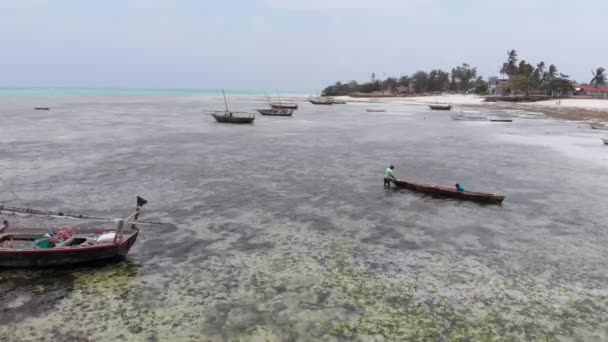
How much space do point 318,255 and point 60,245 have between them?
9195 millimetres

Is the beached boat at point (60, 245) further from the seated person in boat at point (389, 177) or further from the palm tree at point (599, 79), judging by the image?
the palm tree at point (599, 79)

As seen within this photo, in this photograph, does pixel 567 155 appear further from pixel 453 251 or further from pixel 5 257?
pixel 5 257

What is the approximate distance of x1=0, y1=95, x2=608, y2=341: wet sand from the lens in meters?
11.8

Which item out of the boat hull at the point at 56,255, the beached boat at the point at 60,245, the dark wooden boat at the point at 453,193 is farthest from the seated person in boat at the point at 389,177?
the boat hull at the point at 56,255

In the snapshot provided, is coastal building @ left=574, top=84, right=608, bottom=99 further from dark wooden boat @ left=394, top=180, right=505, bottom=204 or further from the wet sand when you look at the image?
dark wooden boat @ left=394, top=180, right=505, bottom=204

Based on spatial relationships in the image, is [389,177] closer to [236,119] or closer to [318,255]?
[318,255]

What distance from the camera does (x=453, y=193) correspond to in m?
23.8

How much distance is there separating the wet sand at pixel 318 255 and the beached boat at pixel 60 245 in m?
0.43

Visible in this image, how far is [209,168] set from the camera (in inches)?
1259

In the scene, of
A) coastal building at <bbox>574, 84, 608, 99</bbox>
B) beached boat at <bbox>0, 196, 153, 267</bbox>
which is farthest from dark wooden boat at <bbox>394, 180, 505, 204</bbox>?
coastal building at <bbox>574, 84, 608, 99</bbox>

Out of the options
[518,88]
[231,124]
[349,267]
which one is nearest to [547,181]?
[349,267]

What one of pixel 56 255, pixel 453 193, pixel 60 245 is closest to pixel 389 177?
pixel 453 193

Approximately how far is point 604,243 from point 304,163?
2126 cm

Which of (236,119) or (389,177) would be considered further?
(236,119)
